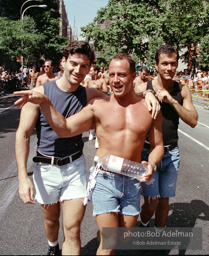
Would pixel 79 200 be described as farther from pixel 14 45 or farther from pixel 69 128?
pixel 14 45

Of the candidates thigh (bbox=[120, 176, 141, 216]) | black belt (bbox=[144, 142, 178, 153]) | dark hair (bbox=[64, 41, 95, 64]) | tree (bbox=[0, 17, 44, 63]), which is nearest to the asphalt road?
thigh (bbox=[120, 176, 141, 216])

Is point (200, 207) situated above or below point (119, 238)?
below

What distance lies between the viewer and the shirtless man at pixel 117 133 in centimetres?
253

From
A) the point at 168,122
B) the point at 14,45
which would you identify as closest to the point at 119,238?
the point at 168,122

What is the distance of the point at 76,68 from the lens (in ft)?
8.80

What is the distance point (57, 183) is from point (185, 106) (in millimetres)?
1637

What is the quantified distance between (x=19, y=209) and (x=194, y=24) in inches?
1504

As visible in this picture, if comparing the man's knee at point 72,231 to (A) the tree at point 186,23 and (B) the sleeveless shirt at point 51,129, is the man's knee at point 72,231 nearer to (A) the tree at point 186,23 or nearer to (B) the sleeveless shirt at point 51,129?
(B) the sleeveless shirt at point 51,129

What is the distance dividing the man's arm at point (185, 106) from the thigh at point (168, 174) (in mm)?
424

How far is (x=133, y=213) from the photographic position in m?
2.59

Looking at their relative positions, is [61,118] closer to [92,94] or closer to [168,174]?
[92,94]

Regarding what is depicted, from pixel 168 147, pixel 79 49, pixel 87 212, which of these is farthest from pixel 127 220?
pixel 87 212

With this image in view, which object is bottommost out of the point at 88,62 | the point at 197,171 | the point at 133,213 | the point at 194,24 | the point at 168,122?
the point at 197,171

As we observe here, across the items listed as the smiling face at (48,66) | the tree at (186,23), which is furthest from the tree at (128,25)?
the smiling face at (48,66)
